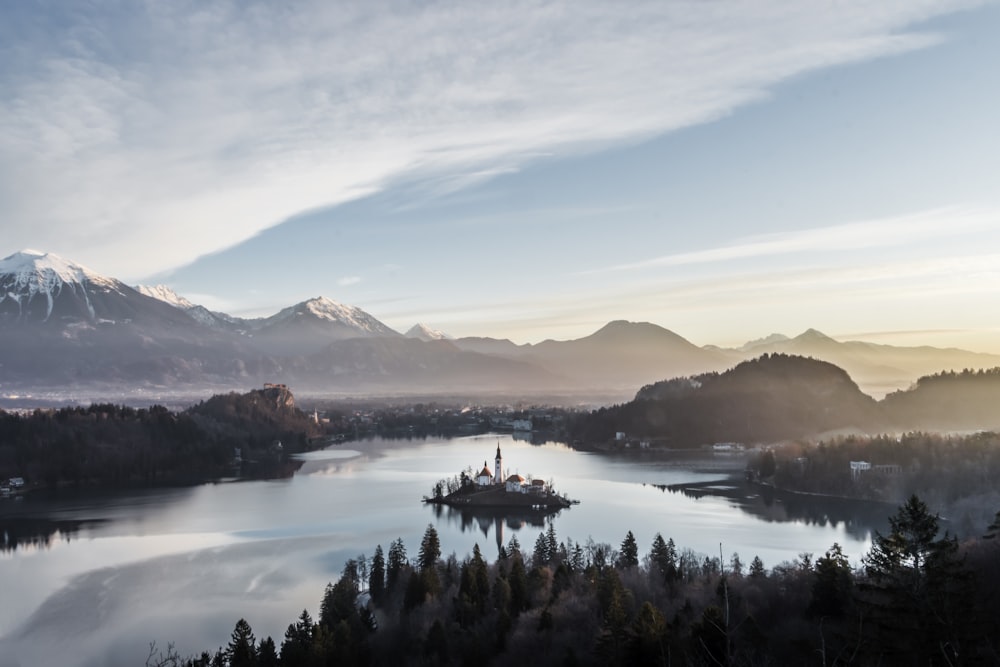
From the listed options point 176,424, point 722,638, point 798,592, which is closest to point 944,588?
point 722,638

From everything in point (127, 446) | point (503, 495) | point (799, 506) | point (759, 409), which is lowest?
point (799, 506)

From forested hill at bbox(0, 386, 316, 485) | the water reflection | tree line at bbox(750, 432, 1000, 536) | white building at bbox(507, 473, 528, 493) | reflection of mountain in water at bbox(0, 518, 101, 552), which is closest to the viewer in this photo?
reflection of mountain in water at bbox(0, 518, 101, 552)

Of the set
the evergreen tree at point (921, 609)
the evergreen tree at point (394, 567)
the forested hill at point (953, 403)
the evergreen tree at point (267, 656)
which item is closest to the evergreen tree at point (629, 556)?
the evergreen tree at point (394, 567)

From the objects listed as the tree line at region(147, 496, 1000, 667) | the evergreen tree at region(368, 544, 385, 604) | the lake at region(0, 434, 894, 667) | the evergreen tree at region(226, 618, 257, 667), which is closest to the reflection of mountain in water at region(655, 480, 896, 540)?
the lake at region(0, 434, 894, 667)

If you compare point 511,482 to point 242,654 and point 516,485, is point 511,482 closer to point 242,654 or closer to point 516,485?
point 516,485

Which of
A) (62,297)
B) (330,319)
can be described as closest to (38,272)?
(62,297)

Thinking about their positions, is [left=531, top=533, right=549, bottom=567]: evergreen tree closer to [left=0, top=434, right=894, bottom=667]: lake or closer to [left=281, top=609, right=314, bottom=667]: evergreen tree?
[left=0, top=434, right=894, bottom=667]: lake
